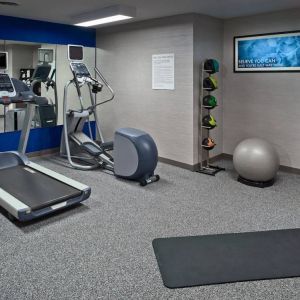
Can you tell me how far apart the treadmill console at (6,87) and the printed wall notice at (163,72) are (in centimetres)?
218

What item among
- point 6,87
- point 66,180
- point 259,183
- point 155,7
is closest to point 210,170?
point 259,183

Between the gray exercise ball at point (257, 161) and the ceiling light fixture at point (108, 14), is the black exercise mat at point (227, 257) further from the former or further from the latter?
the ceiling light fixture at point (108, 14)

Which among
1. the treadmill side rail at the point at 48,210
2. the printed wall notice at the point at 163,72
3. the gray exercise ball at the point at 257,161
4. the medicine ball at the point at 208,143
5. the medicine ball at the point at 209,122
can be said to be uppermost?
the printed wall notice at the point at 163,72

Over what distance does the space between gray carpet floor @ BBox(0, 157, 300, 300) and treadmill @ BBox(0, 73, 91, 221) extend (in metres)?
0.16

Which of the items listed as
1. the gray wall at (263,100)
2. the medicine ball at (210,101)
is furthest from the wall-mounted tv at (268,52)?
the medicine ball at (210,101)

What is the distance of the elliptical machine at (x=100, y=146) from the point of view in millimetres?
4352

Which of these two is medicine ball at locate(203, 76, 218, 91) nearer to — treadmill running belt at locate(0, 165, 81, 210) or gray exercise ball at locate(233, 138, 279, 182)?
gray exercise ball at locate(233, 138, 279, 182)

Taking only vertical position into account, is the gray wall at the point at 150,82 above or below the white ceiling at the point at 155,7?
below

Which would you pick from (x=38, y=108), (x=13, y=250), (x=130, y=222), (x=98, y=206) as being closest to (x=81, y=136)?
(x=38, y=108)

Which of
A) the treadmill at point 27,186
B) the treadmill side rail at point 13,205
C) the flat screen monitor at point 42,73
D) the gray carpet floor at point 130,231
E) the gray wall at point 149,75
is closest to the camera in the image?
the gray carpet floor at point 130,231

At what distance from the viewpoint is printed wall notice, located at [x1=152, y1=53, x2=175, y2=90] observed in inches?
203

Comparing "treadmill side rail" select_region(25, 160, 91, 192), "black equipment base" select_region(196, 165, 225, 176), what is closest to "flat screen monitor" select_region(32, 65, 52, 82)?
"treadmill side rail" select_region(25, 160, 91, 192)

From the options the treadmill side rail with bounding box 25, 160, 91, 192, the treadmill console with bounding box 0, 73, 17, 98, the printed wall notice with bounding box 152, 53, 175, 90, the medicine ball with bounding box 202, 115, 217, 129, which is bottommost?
the treadmill side rail with bounding box 25, 160, 91, 192

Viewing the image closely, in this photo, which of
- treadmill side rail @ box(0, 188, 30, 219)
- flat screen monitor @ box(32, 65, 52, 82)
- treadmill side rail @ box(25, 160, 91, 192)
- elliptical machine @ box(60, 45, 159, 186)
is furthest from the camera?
flat screen monitor @ box(32, 65, 52, 82)
